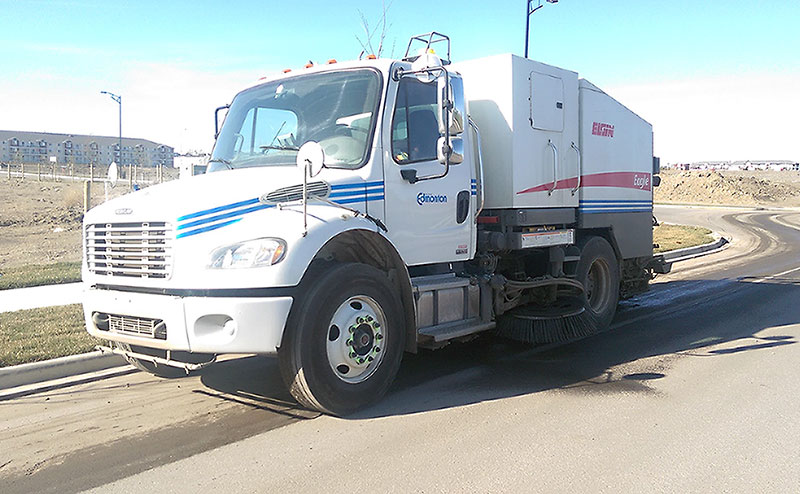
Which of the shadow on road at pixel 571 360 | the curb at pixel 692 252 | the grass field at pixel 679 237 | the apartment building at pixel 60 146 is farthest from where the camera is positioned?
the apartment building at pixel 60 146

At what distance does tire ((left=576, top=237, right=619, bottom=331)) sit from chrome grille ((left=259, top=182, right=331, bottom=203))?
438 cm

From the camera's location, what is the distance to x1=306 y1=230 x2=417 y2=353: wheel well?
17.4 ft

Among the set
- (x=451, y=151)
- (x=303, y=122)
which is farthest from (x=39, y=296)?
(x=451, y=151)

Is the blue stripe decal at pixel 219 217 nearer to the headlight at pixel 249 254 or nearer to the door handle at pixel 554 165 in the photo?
the headlight at pixel 249 254

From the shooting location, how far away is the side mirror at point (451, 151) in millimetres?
5750

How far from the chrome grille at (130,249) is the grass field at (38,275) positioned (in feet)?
21.0

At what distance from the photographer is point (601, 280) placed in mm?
8938

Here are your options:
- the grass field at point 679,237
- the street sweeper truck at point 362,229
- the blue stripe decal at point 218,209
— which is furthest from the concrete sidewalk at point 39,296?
the grass field at point 679,237

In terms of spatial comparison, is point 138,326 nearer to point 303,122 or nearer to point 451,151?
point 303,122

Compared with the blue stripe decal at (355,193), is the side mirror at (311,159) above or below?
above

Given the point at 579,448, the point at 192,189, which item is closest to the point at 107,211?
the point at 192,189

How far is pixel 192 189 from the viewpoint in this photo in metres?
5.08

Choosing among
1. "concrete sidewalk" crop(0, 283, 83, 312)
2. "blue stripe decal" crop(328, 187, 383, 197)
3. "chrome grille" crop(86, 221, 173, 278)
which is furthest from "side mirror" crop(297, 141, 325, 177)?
"concrete sidewalk" crop(0, 283, 83, 312)

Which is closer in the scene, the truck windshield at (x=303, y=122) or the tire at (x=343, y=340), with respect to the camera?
the tire at (x=343, y=340)
